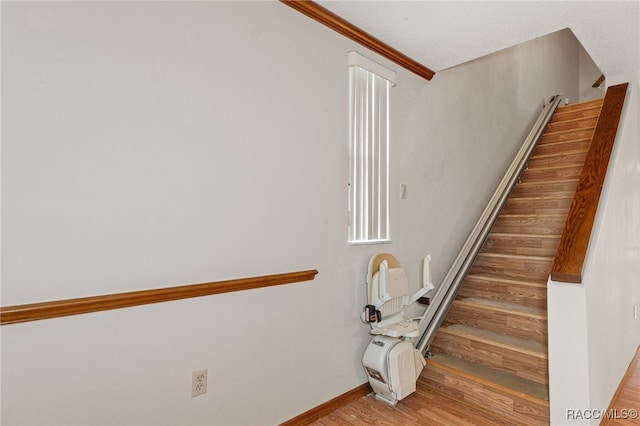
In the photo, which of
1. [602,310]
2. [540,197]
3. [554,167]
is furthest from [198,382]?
[554,167]

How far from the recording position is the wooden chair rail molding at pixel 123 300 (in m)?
1.16

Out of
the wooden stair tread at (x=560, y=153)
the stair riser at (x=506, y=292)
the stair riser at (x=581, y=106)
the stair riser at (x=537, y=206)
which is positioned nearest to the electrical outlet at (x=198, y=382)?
the stair riser at (x=506, y=292)

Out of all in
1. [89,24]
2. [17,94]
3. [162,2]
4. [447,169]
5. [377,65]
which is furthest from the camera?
[447,169]

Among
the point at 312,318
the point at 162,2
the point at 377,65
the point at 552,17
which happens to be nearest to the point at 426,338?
the point at 312,318

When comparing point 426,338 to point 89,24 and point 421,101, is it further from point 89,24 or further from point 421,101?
point 89,24

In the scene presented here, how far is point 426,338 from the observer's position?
2705mm

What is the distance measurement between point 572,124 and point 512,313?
3.33m

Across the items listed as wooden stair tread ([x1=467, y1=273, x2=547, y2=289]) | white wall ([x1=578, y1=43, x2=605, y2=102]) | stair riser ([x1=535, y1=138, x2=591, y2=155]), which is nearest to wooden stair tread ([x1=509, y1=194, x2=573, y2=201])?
stair riser ([x1=535, y1=138, x2=591, y2=155])

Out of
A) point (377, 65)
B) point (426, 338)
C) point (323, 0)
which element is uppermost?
point (323, 0)

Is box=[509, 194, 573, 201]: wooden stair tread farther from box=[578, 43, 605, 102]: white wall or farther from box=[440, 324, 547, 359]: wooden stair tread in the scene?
box=[578, 43, 605, 102]: white wall

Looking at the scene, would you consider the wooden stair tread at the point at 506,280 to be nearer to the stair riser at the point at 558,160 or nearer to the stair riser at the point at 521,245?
the stair riser at the point at 521,245

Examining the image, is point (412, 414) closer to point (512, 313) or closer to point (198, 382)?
point (512, 313)

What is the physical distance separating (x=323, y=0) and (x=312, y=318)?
1.79 meters

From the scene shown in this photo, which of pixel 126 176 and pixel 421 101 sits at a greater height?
pixel 421 101
